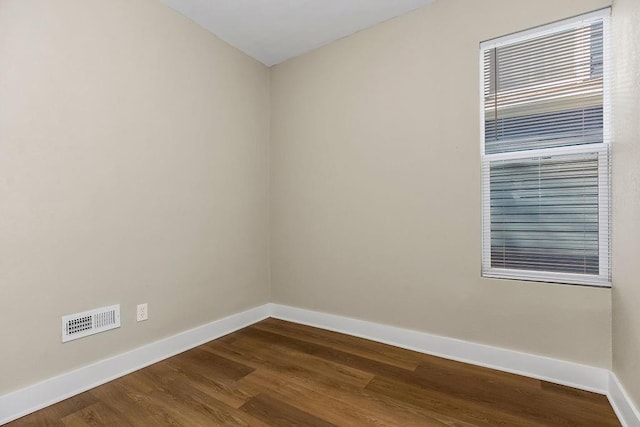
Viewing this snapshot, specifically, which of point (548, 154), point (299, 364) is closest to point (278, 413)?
point (299, 364)

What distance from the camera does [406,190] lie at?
2.48 m

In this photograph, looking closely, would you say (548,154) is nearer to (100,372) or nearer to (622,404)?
(622,404)

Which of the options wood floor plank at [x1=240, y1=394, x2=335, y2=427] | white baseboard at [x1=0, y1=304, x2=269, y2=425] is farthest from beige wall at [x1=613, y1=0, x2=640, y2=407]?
white baseboard at [x1=0, y1=304, x2=269, y2=425]

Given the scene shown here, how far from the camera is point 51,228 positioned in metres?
1.81

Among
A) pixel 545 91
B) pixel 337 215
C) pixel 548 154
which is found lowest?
pixel 337 215

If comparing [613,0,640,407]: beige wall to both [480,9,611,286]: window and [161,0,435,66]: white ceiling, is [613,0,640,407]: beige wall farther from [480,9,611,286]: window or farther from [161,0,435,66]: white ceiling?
[161,0,435,66]: white ceiling

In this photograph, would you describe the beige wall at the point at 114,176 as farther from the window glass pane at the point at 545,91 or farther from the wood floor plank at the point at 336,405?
the window glass pane at the point at 545,91

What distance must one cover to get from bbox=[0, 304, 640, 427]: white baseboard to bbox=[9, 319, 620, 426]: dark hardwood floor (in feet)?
0.19

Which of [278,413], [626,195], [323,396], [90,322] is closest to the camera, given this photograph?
[626,195]

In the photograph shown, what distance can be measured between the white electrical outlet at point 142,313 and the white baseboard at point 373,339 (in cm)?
21

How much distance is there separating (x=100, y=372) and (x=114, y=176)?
1.27 m

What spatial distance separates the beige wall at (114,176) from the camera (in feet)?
5.57

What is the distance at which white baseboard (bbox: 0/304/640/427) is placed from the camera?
5.48 feet

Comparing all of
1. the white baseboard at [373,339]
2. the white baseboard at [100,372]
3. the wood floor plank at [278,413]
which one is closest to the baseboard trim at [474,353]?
the white baseboard at [373,339]
